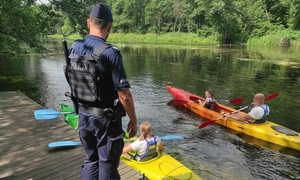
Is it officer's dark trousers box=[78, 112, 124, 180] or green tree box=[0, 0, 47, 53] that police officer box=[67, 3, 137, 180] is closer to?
officer's dark trousers box=[78, 112, 124, 180]

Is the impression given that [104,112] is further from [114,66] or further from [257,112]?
[257,112]

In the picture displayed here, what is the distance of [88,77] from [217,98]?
8.63m

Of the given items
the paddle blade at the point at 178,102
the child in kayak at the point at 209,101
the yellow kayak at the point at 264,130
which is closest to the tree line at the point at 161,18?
the paddle blade at the point at 178,102

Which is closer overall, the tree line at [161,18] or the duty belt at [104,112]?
the duty belt at [104,112]

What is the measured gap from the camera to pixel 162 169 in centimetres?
365

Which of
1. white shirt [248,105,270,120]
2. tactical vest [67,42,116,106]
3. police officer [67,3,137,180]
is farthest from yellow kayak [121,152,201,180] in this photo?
white shirt [248,105,270,120]

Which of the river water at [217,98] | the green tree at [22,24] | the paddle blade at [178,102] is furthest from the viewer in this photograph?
the green tree at [22,24]

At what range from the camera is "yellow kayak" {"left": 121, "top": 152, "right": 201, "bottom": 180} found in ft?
11.5

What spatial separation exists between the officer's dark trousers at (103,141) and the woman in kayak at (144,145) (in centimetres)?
156

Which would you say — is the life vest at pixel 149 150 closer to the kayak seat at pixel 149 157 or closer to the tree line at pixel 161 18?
the kayak seat at pixel 149 157

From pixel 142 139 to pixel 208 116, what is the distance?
441 cm

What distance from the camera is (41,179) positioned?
304 cm

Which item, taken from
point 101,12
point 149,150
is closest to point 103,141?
point 101,12

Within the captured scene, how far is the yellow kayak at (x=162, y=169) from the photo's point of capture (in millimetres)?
3502
